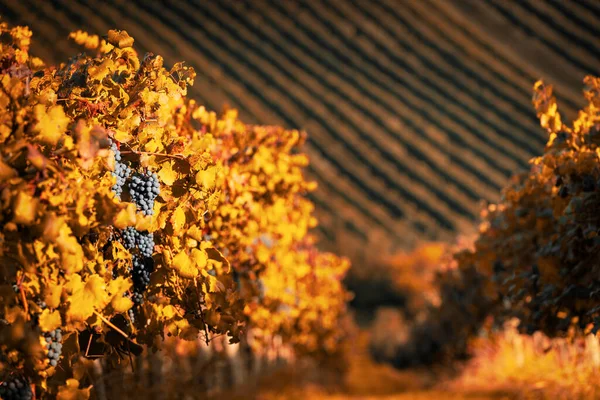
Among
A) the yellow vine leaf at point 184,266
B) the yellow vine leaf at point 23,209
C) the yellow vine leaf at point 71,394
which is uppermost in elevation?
the yellow vine leaf at point 23,209

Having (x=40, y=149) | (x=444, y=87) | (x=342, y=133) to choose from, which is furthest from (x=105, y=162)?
(x=444, y=87)

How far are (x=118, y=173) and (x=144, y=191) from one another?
0.13 meters

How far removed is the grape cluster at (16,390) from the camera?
2.69 metres

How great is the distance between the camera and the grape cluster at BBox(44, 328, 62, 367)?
8.70 ft

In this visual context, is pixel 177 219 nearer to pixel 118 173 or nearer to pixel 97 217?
pixel 118 173

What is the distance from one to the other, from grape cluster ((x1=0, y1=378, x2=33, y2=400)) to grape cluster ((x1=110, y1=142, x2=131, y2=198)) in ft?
2.77

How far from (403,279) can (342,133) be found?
3549 centimetres

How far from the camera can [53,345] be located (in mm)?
2658

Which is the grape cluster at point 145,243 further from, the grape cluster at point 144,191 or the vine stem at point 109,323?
the vine stem at point 109,323

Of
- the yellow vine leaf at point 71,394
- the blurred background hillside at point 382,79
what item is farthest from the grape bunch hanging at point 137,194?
the blurred background hillside at point 382,79

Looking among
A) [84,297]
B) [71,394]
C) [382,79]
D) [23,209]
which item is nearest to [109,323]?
[84,297]

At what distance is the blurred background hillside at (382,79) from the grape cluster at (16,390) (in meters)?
32.1

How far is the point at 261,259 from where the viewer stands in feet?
19.7

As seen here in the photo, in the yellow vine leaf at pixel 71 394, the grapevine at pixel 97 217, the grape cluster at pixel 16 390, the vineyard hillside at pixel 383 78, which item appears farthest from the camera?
the vineyard hillside at pixel 383 78
